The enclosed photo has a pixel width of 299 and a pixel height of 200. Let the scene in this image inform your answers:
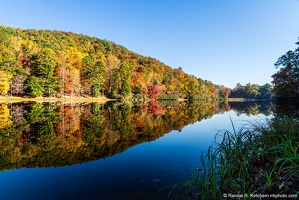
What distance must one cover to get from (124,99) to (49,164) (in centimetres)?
4843

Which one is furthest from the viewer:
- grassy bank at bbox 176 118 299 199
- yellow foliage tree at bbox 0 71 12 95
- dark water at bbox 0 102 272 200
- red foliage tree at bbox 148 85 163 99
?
red foliage tree at bbox 148 85 163 99

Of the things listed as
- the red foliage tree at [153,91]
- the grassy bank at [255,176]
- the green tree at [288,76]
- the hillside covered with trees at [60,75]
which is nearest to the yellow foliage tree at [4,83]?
the hillside covered with trees at [60,75]

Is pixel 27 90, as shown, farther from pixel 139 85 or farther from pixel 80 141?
pixel 80 141

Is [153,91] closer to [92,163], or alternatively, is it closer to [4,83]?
[4,83]

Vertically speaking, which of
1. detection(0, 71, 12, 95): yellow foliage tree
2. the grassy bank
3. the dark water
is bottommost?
the dark water

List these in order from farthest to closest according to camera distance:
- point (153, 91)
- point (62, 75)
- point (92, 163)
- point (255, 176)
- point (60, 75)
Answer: point (153, 91), point (62, 75), point (60, 75), point (92, 163), point (255, 176)

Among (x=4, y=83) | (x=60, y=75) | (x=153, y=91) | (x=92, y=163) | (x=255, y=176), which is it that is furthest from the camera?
(x=153, y=91)

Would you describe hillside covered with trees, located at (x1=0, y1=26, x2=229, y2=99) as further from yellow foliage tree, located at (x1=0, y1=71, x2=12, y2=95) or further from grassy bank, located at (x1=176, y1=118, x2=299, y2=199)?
grassy bank, located at (x1=176, y1=118, x2=299, y2=199)

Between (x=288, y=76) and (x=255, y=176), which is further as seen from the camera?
(x=288, y=76)

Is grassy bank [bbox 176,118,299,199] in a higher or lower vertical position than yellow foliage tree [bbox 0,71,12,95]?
lower

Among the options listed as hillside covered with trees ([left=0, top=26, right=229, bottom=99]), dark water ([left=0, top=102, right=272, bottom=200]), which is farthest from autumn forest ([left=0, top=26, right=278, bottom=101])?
dark water ([left=0, top=102, right=272, bottom=200])

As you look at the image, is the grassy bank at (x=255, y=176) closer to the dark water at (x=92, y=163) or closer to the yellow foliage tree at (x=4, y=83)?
the dark water at (x=92, y=163)

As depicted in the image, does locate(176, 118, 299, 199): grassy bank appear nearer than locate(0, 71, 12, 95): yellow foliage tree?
Yes

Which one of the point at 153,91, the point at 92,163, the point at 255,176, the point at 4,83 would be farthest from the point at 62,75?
the point at 255,176
